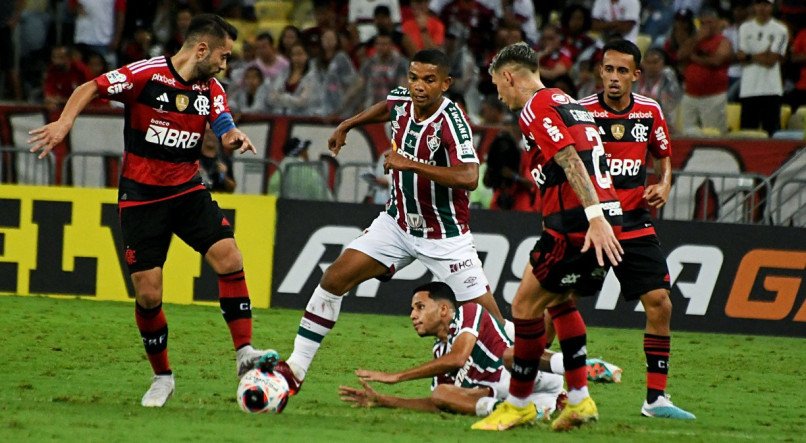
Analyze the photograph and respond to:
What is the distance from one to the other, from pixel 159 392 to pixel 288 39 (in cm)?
1108

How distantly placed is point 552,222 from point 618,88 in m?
1.81

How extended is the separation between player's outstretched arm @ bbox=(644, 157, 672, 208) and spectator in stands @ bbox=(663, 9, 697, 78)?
874 cm

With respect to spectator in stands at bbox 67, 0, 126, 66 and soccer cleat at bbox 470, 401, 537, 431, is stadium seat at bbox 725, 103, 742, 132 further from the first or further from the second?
soccer cleat at bbox 470, 401, 537, 431

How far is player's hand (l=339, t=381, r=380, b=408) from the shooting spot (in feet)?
28.2

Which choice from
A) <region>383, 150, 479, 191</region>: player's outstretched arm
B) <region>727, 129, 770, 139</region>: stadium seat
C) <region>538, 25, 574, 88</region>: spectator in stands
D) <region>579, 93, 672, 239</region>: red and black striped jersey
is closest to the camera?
<region>383, 150, 479, 191</region>: player's outstretched arm

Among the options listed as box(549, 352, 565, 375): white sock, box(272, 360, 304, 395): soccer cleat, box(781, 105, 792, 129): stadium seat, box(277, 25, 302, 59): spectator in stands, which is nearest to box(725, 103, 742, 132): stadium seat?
box(781, 105, 792, 129): stadium seat

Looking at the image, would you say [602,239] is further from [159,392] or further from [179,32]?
[179,32]

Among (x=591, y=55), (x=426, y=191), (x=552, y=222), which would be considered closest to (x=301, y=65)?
(x=591, y=55)

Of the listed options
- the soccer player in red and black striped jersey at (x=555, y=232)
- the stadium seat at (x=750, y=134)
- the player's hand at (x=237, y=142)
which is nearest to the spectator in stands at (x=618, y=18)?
the stadium seat at (x=750, y=134)

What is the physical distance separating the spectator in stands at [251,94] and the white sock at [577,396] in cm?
1090

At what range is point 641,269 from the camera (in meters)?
8.71

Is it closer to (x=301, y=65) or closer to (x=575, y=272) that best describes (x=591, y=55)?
(x=301, y=65)

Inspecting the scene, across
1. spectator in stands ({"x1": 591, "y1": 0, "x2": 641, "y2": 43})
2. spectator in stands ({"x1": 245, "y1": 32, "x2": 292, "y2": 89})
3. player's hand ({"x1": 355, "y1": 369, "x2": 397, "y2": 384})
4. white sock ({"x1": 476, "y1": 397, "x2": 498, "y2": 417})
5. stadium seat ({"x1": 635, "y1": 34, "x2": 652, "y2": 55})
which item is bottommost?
white sock ({"x1": 476, "y1": 397, "x2": 498, "y2": 417})

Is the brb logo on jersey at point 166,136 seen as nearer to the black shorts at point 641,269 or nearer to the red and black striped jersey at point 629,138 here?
the red and black striped jersey at point 629,138
